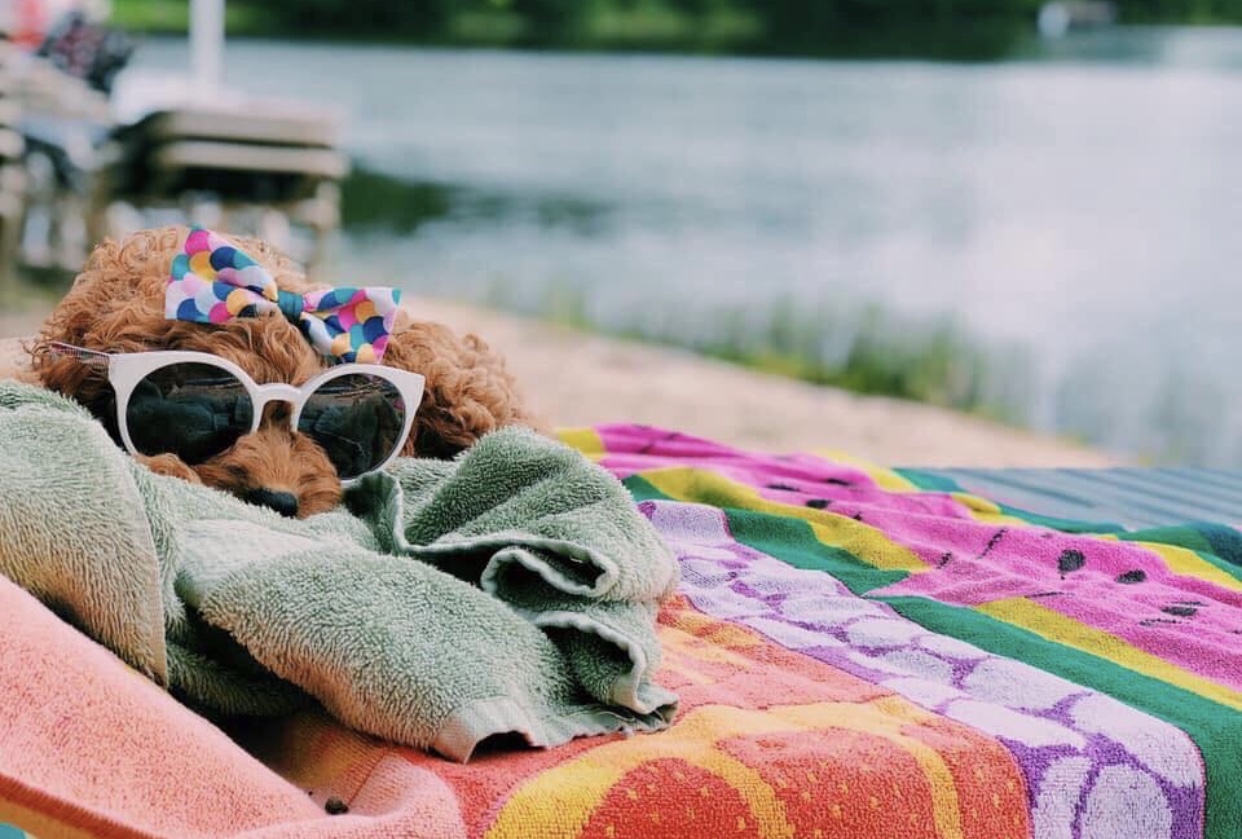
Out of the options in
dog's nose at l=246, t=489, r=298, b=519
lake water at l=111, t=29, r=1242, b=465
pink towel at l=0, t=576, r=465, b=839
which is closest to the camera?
pink towel at l=0, t=576, r=465, b=839

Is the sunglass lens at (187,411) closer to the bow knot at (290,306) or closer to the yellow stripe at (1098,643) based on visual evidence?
the bow knot at (290,306)

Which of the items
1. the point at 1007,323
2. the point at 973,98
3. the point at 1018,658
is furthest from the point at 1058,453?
the point at 973,98

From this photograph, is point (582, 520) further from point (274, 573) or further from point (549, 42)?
point (549, 42)

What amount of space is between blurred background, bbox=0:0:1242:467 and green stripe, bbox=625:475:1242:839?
548 cm

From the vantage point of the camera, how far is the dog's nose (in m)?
1.99

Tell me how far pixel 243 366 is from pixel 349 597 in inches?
26.1

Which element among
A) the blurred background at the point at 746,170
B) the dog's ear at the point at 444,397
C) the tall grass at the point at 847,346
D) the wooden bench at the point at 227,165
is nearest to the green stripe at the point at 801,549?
the dog's ear at the point at 444,397

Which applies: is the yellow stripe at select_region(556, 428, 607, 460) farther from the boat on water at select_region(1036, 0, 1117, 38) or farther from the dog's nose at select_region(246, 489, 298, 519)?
the boat on water at select_region(1036, 0, 1117, 38)

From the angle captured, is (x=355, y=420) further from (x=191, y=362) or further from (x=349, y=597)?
(x=349, y=597)

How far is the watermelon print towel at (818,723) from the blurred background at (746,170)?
550 centimetres

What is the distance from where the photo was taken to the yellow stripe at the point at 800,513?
8.23 ft

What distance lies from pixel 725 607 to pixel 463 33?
30921 mm

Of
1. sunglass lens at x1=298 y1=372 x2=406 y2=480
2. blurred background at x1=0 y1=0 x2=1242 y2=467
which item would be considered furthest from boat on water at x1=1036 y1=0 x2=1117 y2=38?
sunglass lens at x1=298 y1=372 x2=406 y2=480

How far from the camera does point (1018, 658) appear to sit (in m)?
2.03
